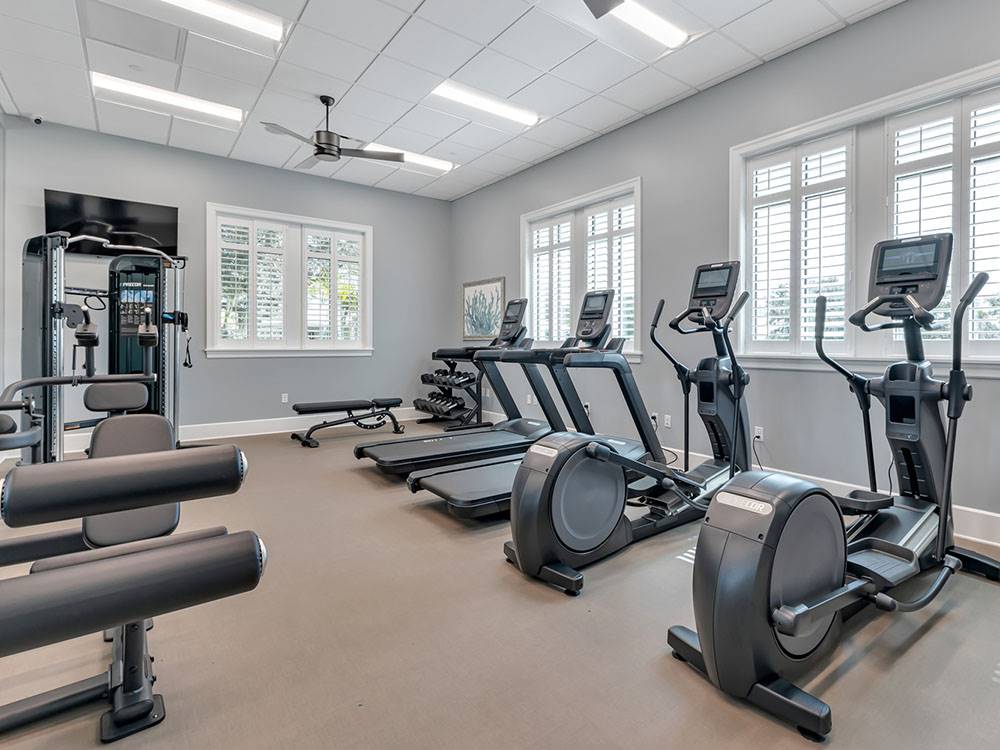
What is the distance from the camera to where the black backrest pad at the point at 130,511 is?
180 centimetres

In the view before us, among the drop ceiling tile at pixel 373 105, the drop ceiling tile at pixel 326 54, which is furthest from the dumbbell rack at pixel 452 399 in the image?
the drop ceiling tile at pixel 326 54

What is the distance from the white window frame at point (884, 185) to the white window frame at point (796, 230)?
0.09 feet

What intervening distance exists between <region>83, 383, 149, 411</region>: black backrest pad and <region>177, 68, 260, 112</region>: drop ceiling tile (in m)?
3.38

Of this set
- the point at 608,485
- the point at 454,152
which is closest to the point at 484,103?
A: the point at 454,152

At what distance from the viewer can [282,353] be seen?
6891 millimetres

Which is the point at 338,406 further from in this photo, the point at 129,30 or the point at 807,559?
the point at 807,559

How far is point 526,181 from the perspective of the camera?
6.86 meters

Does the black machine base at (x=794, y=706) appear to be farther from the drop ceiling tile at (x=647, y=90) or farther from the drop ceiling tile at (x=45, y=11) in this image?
the drop ceiling tile at (x=45, y=11)

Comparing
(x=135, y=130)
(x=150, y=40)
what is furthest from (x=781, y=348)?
(x=135, y=130)

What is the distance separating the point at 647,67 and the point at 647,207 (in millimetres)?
1296

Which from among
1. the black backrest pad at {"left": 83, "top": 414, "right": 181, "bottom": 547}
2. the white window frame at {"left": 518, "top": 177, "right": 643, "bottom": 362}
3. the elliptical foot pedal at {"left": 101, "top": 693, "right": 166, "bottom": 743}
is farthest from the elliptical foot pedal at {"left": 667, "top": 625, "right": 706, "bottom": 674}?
the white window frame at {"left": 518, "top": 177, "right": 643, "bottom": 362}

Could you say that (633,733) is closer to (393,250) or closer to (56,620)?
(56,620)

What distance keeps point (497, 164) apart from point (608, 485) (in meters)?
5.17

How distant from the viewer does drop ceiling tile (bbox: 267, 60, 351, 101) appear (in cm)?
437
